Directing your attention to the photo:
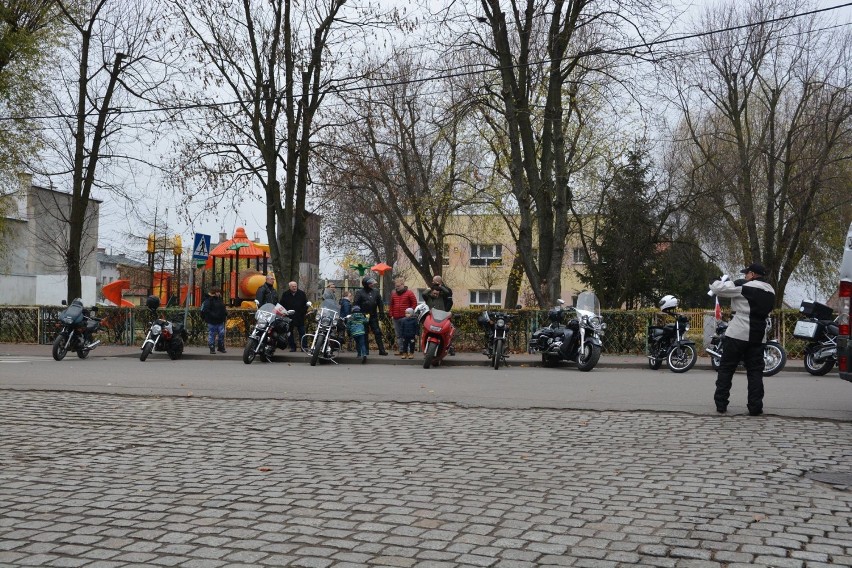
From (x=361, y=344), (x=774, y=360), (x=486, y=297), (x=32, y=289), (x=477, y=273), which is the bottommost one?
(x=774, y=360)

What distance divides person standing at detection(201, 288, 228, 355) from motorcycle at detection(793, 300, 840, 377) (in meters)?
12.3

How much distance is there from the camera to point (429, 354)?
58.1 ft

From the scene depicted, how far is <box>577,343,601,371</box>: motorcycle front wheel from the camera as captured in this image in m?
17.2

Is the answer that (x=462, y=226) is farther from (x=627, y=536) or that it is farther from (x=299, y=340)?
(x=627, y=536)

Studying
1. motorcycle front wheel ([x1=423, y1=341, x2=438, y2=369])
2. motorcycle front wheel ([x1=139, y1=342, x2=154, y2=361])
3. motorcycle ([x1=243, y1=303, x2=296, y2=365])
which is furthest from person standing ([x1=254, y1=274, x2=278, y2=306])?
motorcycle front wheel ([x1=423, y1=341, x2=438, y2=369])

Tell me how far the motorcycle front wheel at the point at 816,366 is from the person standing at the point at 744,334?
6.77m

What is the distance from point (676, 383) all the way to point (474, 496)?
9.24 m

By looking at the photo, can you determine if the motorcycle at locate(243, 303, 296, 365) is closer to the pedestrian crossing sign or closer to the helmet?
the helmet

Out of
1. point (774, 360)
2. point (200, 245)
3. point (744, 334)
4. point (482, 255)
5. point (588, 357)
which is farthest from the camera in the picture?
point (482, 255)

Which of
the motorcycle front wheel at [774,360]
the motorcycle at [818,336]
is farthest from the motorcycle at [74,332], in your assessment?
the motorcycle at [818,336]

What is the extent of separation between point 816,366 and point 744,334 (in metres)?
7.20

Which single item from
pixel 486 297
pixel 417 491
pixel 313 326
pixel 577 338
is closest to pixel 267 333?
pixel 313 326

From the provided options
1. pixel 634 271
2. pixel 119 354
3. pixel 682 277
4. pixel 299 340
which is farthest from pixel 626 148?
pixel 119 354

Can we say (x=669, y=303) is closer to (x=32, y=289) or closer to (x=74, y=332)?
(x=74, y=332)
